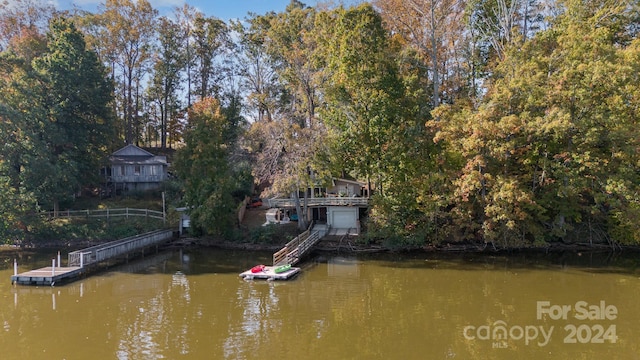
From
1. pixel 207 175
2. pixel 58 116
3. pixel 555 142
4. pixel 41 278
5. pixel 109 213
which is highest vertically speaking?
pixel 58 116

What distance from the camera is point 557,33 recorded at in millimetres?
28578

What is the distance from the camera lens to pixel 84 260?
23234 mm

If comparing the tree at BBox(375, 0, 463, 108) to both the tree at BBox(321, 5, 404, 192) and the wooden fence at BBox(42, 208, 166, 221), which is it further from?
the wooden fence at BBox(42, 208, 166, 221)

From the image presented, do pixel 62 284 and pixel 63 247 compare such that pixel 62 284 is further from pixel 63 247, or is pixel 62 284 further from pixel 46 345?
pixel 63 247

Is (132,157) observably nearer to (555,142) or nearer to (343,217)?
(343,217)

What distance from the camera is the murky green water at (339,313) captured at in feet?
45.0

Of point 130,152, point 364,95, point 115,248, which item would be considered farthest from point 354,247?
point 130,152

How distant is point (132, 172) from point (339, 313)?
105 feet

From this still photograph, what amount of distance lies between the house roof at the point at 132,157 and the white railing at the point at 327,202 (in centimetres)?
1563

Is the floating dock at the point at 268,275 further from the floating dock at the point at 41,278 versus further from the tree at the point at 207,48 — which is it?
the tree at the point at 207,48

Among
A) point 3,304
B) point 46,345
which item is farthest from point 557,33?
point 3,304

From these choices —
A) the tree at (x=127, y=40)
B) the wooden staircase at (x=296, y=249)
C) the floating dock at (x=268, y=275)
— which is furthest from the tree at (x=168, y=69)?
the floating dock at (x=268, y=275)

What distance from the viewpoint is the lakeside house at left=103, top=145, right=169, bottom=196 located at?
137 ft

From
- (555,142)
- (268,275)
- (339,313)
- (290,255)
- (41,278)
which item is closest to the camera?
(339,313)
